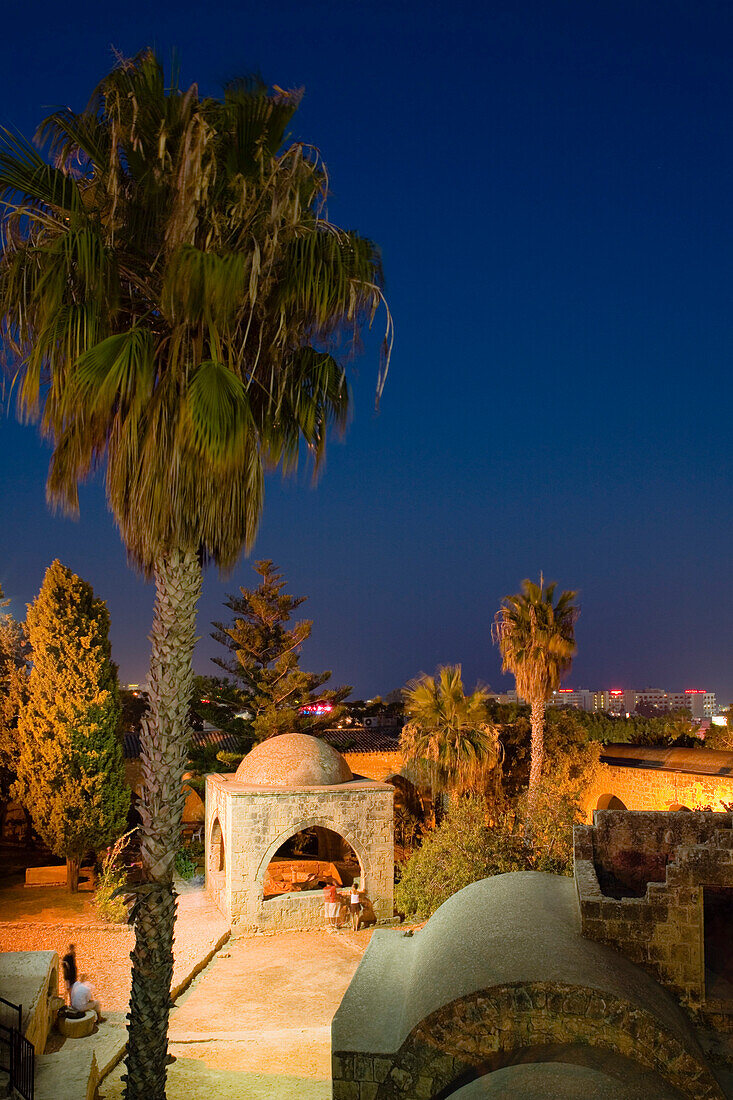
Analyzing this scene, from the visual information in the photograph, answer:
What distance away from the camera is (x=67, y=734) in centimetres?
1819

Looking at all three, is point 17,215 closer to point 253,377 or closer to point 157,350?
point 157,350

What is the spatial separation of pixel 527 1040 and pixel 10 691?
55.2ft

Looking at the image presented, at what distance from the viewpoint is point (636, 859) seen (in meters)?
8.84

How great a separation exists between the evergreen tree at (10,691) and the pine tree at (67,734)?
661 mm

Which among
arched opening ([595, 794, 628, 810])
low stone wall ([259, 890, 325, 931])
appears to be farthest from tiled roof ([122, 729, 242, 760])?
arched opening ([595, 794, 628, 810])

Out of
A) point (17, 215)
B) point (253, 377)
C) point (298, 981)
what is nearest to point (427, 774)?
point (298, 981)

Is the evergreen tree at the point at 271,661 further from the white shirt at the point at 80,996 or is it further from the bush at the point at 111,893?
the white shirt at the point at 80,996

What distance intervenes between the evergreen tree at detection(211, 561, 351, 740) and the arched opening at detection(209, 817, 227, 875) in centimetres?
884

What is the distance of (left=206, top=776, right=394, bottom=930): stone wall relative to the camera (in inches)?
615

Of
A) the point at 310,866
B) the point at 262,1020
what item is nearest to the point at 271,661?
Answer: the point at 310,866

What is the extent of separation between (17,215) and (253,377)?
2.24m

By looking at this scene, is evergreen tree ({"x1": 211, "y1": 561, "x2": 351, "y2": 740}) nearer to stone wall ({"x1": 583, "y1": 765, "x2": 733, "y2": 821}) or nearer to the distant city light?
the distant city light

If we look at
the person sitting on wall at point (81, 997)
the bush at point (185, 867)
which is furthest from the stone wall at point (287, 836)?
the person sitting on wall at point (81, 997)

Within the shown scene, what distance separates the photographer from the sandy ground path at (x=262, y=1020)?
9000 millimetres
